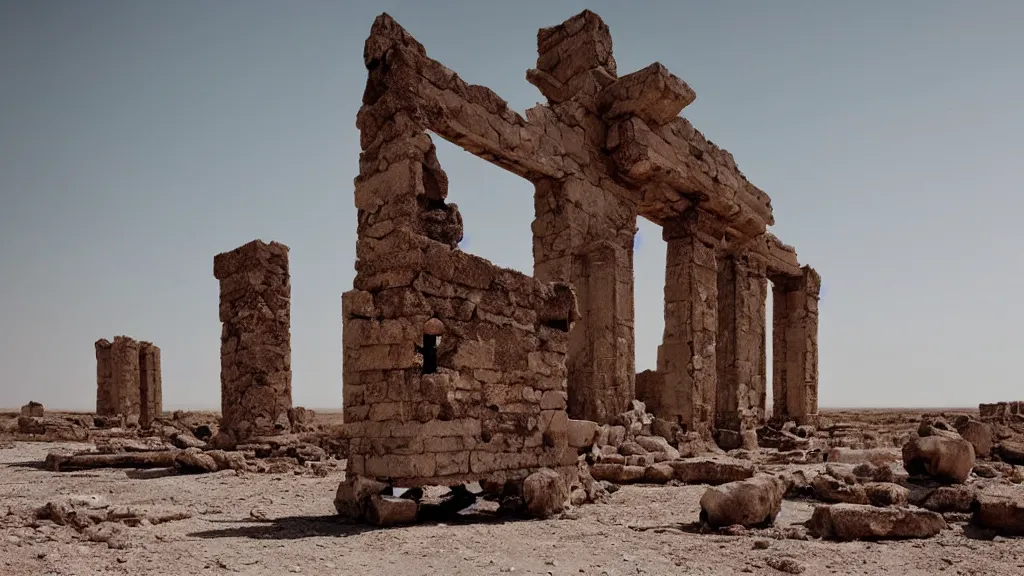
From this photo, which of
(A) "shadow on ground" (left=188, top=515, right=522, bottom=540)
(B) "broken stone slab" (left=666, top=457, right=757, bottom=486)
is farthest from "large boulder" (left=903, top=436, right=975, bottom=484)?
(A) "shadow on ground" (left=188, top=515, right=522, bottom=540)

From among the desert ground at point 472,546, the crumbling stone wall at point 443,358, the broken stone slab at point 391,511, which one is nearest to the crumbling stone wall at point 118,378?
the desert ground at point 472,546

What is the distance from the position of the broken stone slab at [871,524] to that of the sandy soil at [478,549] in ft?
0.40

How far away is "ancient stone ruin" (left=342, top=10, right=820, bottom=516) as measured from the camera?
585 centimetres

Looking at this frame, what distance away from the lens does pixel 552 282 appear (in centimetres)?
709

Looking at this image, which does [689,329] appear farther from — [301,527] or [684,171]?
[301,527]

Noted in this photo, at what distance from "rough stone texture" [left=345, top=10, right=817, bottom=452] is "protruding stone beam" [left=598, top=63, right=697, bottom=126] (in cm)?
2

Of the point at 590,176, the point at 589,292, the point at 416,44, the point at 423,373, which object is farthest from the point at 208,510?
the point at 590,176

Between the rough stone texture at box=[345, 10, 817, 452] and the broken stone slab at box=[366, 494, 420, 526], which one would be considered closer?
the broken stone slab at box=[366, 494, 420, 526]

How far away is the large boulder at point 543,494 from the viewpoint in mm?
5922

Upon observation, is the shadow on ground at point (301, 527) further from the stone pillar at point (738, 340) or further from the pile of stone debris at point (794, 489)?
the stone pillar at point (738, 340)

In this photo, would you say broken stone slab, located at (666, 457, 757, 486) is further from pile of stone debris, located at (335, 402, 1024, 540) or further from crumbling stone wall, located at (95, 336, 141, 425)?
crumbling stone wall, located at (95, 336, 141, 425)

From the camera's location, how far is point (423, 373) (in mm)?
5832

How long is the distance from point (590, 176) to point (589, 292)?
73.3 inches

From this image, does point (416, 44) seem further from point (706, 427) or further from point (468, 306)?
point (706, 427)
